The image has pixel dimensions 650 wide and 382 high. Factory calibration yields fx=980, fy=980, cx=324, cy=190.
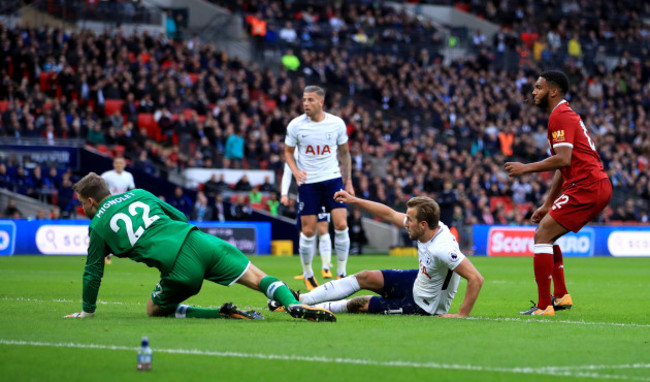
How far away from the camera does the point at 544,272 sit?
10.2m

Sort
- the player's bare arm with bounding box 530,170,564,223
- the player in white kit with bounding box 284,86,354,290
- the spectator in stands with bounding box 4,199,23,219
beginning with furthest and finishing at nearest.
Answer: the spectator in stands with bounding box 4,199,23,219 → the player in white kit with bounding box 284,86,354,290 → the player's bare arm with bounding box 530,170,564,223

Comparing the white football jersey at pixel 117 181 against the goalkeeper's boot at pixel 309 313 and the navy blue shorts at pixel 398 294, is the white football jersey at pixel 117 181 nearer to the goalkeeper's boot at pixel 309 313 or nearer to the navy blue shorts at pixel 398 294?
the navy blue shorts at pixel 398 294

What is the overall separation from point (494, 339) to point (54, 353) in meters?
3.28

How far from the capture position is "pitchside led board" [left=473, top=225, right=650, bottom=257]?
30609 millimetres

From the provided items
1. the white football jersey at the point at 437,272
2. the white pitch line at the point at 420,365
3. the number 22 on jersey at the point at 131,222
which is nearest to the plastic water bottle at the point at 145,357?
the white pitch line at the point at 420,365

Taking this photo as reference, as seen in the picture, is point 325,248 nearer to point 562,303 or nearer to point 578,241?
point 562,303

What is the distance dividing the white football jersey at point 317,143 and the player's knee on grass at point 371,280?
468 centimetres

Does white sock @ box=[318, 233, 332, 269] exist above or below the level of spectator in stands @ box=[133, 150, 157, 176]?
below

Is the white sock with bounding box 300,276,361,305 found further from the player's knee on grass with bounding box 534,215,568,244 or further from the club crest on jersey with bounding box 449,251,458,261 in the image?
the player's knee on grass with bounding box 534,215,568,244

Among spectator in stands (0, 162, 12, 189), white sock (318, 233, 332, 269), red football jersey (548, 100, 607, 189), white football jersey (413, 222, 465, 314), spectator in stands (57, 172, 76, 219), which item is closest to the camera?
white football jersey (413, 222, 465, 314)

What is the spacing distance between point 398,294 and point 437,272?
2.01ft

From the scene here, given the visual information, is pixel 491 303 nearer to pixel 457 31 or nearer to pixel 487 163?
pixel 487 163

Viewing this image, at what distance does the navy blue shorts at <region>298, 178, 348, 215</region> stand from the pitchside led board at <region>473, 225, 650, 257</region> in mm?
17066

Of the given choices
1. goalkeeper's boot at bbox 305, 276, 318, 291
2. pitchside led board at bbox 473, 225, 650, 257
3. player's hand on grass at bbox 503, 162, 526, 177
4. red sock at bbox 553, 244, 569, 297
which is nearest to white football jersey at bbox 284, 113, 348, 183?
goalkeeper's boot at bbox 305, 276, 318, 291
